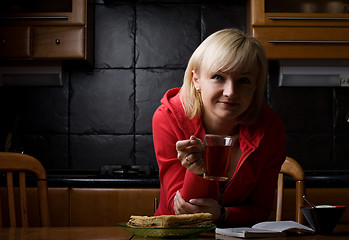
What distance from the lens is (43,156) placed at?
283 centimetres

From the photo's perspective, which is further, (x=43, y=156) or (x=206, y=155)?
(x=43, y=156)

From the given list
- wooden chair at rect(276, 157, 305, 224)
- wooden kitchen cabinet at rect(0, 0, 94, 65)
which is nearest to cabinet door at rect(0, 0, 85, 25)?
wooden kitchen cabinet at rect(0, 0, 94, 65)

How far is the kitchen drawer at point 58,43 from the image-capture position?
255 cm

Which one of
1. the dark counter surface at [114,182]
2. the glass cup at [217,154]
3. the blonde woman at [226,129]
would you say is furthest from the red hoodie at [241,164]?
the dark counter surface at [114,182]

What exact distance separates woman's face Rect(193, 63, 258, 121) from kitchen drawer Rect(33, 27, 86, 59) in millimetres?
1293

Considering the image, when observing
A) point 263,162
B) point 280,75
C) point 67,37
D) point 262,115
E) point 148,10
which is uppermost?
point 148,10

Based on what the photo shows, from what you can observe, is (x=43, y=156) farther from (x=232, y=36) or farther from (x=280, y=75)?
(x=232, y=36)

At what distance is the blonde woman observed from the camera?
4.53ft

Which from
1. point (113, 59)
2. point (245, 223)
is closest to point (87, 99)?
point (113, 59)

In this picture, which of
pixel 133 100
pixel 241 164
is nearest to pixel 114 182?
pixel 133 100

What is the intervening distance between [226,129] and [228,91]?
9.4 inches

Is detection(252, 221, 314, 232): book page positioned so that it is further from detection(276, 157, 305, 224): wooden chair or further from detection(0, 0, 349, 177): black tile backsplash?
detection(0, 0, 349, 177): black tile backsplash

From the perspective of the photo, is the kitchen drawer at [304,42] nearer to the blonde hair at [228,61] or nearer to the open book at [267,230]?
the blonde hair at [228,61]

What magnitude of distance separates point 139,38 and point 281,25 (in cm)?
86
